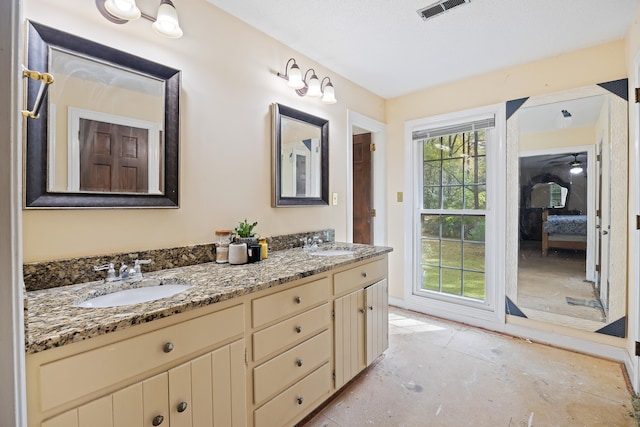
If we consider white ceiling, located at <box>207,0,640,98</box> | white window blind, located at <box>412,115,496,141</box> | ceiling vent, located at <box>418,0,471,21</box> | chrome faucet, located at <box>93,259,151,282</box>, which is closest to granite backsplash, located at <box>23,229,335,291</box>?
chrome faucet, located at <box>93,259,151,282</box>

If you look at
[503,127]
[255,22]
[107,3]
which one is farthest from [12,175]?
[503,127]

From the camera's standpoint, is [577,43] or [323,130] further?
[323,130]

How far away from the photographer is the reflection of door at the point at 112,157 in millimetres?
1305

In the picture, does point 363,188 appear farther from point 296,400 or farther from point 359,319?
point 296,400

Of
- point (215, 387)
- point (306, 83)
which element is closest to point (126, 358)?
point (215, 387)

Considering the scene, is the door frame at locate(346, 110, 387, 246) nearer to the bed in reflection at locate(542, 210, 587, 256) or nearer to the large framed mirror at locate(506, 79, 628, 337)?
the large framed mirror at locate(506, 79, 628, 337)

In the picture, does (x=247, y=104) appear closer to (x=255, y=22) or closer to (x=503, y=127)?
(x=255, y=22)

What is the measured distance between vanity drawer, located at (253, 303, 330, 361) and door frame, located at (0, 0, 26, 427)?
85 cm

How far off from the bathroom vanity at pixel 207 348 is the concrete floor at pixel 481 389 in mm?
228

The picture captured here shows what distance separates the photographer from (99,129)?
134 centimetres

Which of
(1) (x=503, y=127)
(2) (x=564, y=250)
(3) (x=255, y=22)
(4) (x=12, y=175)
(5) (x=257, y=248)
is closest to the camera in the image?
(4) (x=12, y=175)

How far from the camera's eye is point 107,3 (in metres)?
1.32

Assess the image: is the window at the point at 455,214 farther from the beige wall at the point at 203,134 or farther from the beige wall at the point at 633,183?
the beige wall at the point at 203,134

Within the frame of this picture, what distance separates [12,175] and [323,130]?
221 centimetres
